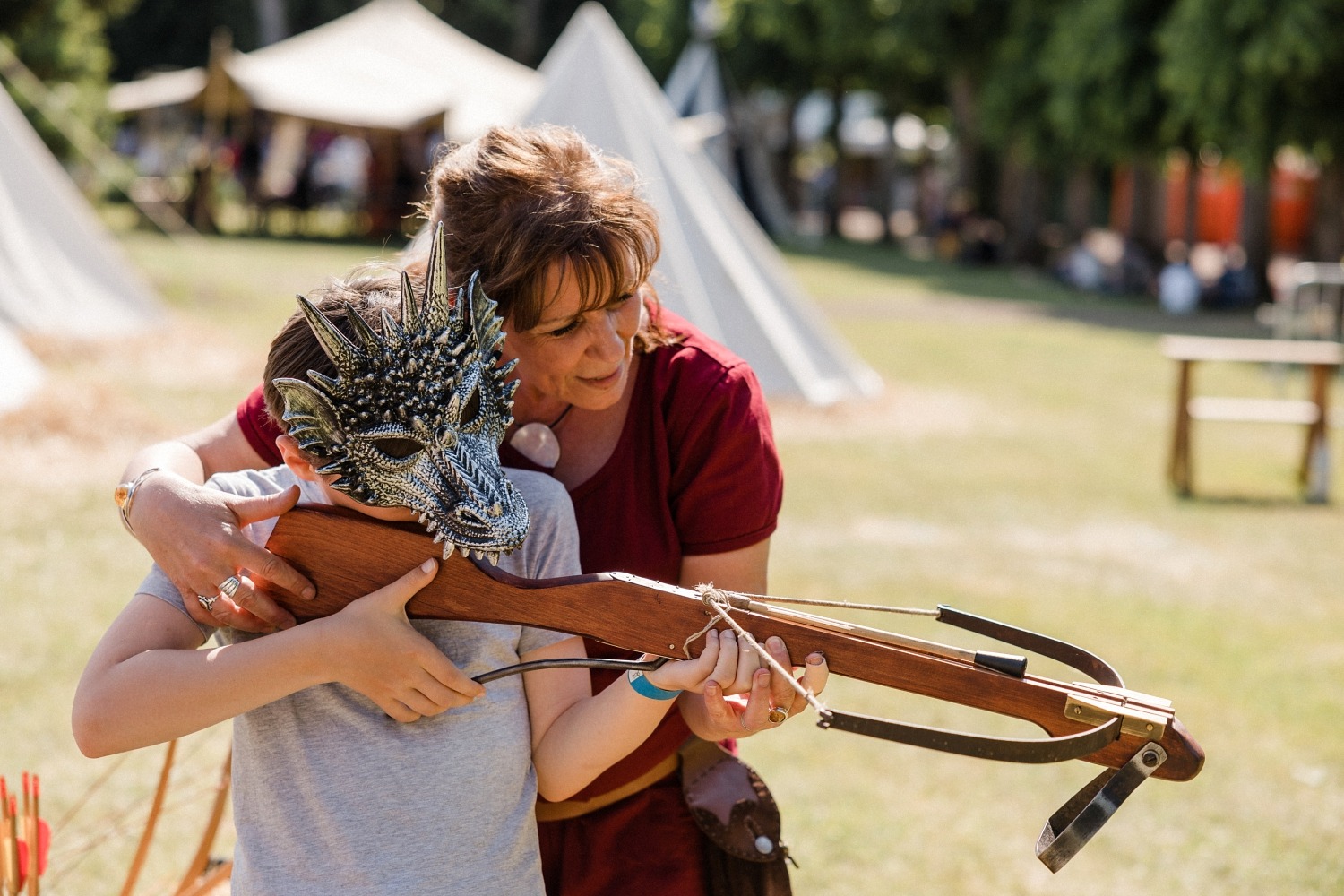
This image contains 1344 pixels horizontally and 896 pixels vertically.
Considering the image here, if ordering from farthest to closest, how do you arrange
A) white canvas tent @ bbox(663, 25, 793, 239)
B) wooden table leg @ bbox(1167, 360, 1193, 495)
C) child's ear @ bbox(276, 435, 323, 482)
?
white canvas tent @ bbox(663, 25, 793, 239), wooden table leg @ bbox(1167, 360, 1193, 495), child's ear @ bbox(276, 435, 323, 482)

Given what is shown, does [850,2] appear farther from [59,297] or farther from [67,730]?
[67,730]

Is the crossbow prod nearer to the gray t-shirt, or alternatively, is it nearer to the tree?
the gray t-shirt

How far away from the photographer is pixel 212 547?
1764 mm

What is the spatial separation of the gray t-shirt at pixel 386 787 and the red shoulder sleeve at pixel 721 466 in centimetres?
40

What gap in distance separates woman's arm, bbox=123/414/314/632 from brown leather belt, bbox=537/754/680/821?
669 millimetres

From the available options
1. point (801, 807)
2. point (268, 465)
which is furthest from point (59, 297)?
point (268, 465)

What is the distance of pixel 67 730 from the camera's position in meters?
4.63

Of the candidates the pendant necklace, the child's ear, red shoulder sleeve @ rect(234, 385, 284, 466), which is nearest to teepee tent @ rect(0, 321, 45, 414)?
red shoulder sleeve @ rect(234, 385, 284, 466)

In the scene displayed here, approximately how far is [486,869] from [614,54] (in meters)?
9.37

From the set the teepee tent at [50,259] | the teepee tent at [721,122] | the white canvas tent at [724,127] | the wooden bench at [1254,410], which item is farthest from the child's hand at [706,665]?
the teepee tent at [721,122]

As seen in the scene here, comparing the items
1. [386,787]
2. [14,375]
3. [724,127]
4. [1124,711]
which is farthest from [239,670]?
[724,127]

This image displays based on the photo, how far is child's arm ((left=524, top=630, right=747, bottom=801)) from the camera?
72.5 inches

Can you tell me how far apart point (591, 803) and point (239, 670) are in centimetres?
77

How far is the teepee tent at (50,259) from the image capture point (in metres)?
11.7
